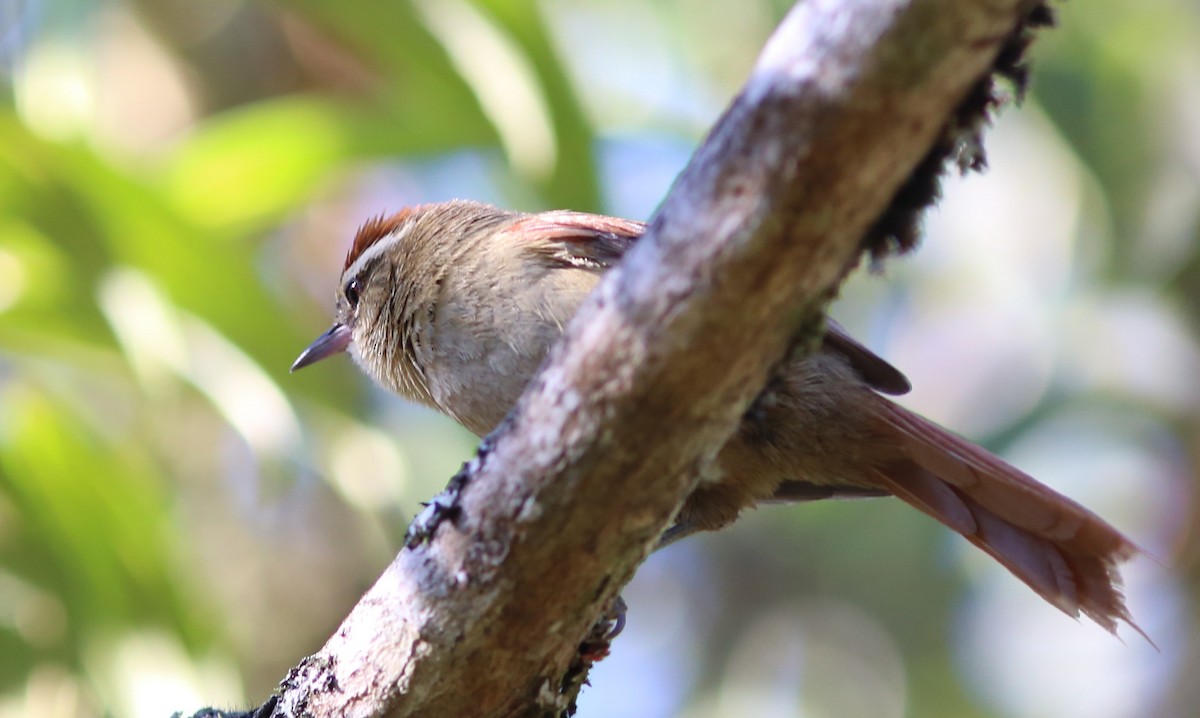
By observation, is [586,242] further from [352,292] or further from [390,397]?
[390,397]

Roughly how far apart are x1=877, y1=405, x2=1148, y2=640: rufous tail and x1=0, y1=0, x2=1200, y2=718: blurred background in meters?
1.00

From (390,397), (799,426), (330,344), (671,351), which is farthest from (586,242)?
(390,397)

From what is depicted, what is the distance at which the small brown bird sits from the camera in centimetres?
336

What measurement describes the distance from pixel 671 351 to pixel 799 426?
1508 millimetres

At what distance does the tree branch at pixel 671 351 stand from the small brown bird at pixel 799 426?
114cm

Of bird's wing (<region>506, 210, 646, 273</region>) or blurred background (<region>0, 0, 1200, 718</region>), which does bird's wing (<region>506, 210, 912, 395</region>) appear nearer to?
bird's wing (<region>506, 210, 646, 273</region>)

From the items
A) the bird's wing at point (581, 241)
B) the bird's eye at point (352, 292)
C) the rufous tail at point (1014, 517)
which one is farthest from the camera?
the bird's eye at point (352, 292)

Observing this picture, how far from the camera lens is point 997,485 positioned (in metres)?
3.47

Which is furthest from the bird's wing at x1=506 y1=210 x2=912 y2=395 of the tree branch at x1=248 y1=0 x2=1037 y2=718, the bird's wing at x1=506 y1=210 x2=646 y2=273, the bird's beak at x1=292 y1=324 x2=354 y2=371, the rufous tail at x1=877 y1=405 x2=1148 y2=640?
the tree branch at x1=248 y1=0 x2=1037 y2=718

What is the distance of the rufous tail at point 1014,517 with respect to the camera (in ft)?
10.7

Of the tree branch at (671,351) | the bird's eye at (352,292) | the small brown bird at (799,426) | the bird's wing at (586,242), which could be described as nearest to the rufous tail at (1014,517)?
the small brown bird at (799,426)

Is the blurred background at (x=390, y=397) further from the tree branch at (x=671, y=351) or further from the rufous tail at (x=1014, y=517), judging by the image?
the tree branch at (x=671, y=351)

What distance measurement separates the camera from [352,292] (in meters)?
4.55

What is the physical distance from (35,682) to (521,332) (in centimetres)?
376
